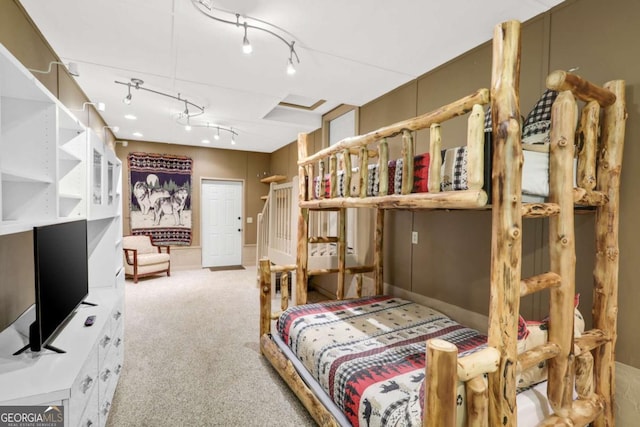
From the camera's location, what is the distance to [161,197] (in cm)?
587

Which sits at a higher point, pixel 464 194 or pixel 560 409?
pixel 464 194

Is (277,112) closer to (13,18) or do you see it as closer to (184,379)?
(13,18)

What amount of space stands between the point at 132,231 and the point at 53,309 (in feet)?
15.4

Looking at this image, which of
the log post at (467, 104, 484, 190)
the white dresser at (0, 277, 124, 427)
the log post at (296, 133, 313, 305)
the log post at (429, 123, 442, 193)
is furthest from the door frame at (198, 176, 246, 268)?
the log post at (467, 104, 484, 190)

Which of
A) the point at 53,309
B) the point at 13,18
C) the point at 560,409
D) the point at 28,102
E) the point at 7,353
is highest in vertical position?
the point at 13,18

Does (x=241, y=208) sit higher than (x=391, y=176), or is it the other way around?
(x=391, y=176)

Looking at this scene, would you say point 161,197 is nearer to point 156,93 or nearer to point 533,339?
point 156,93

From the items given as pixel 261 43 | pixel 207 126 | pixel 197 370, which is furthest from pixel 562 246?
pixel 207 126

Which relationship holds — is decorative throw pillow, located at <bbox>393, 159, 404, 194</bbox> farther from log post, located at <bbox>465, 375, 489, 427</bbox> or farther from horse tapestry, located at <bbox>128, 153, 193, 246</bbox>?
horse tapestry, located at <bbox>128, 153, 193, 246</bbox>

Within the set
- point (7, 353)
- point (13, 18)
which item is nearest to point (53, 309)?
point (7, 353)

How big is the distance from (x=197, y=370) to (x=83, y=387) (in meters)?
1.30

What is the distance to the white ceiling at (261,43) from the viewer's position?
6.27ft

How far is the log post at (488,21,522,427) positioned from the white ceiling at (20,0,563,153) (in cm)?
101

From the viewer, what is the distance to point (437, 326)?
7.44 feet
